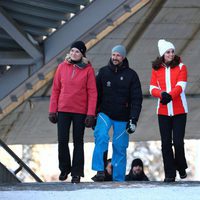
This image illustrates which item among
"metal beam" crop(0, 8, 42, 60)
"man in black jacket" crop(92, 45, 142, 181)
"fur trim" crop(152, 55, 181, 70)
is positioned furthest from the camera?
"metal beam" crop(0, 8, 42, 60)

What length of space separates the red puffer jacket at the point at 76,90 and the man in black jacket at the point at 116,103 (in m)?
0.40

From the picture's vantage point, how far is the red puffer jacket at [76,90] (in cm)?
1338

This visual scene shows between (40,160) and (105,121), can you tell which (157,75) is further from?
(40,160)

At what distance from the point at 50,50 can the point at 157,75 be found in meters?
6.49

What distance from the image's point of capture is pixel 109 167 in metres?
15.5

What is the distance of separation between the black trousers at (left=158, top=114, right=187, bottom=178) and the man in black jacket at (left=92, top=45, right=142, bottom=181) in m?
0.49

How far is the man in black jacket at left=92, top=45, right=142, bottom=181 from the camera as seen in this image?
44.9ft

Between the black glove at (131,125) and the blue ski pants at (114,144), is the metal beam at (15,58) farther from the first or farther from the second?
the black glove at (131,125)

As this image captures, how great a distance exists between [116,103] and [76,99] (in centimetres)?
63

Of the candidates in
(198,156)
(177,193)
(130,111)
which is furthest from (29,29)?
(198,156)

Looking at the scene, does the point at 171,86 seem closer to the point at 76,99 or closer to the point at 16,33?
the point at 76,99

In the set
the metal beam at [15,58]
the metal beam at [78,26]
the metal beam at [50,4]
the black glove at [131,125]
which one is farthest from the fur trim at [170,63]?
the metal beam at [15,58]

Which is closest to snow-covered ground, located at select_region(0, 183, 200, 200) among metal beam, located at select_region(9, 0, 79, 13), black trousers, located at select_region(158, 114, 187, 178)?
black trousers, located at select_region(158, 114, 187, 178)

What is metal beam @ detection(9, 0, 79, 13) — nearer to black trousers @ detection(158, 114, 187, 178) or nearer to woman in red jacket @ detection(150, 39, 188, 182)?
woman in red jacket @ detection(150, 39, 188, 182)
